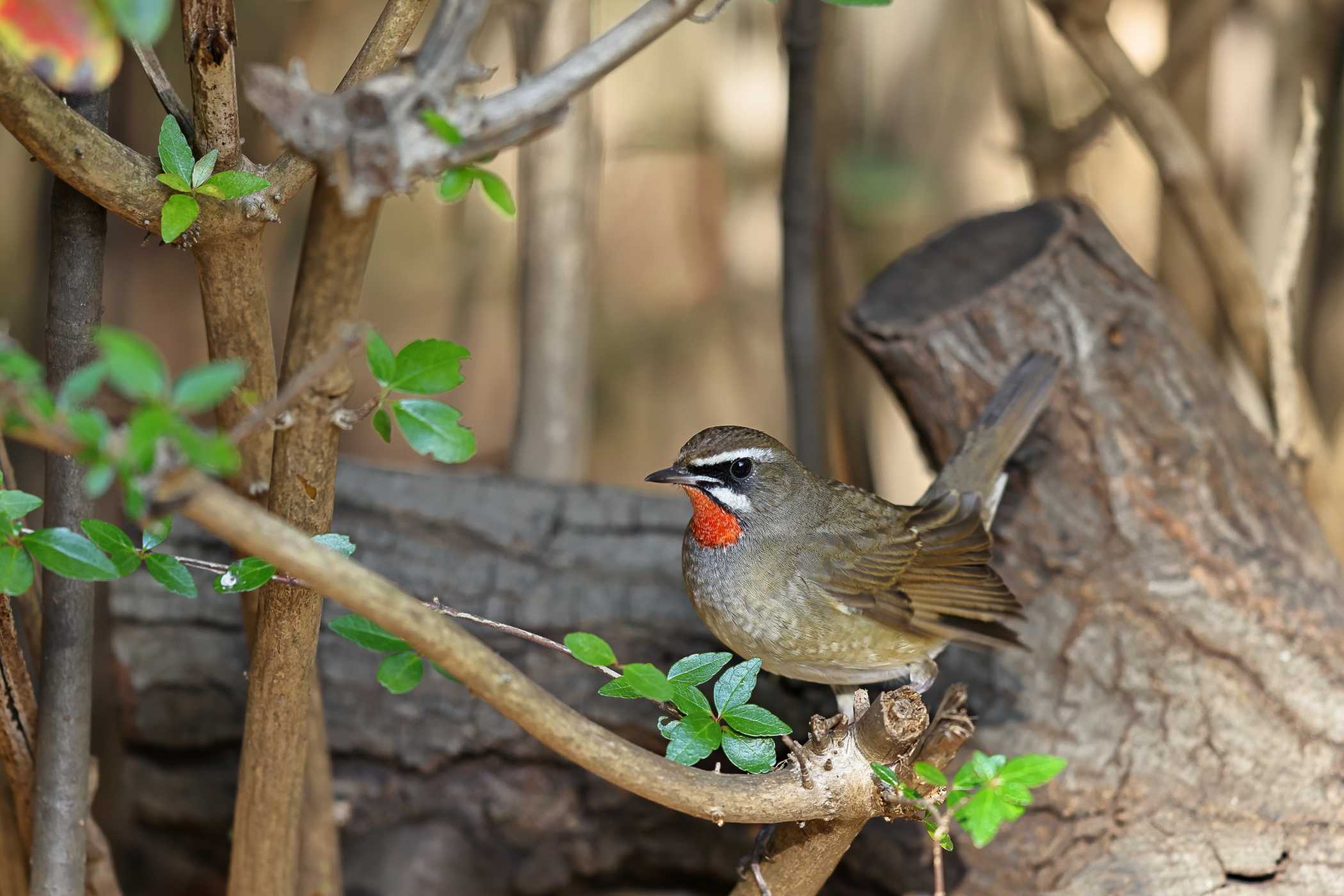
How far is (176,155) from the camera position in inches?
79.5

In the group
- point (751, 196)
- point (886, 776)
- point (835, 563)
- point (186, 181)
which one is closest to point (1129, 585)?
point (835, 563)

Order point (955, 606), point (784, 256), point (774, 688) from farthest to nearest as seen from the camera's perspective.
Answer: point (784, 256)
point (774, 688)
point (955, 606)

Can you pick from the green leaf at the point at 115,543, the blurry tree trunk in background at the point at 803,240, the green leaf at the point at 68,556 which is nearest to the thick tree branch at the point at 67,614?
the green leaf at the point at 115,543

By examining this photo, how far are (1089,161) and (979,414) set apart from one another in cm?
295

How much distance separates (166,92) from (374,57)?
38cm

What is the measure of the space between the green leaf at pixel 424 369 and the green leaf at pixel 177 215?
0.49 m

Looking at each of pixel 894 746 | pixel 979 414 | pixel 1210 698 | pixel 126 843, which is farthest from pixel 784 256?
pixel 126 843

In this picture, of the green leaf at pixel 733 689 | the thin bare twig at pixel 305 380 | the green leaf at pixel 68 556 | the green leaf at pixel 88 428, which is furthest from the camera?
the green leaf at pixel 733 689

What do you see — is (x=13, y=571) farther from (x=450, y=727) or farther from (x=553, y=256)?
(x=553, y=256)

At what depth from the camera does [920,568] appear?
3387 millimetres

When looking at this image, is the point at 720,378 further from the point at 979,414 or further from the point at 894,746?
the point at 894,746

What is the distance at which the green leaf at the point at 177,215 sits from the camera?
196cm

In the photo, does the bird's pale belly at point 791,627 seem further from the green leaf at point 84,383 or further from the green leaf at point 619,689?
the green leaf at point 84,383

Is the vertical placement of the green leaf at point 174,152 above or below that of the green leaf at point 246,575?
above
